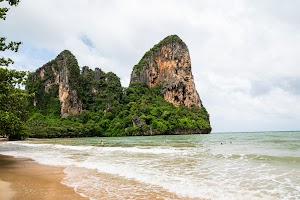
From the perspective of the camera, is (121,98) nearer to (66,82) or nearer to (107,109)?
(107,109)

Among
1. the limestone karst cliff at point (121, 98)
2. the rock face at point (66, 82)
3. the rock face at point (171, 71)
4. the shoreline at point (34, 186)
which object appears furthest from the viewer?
the rock face at point (171, 71)

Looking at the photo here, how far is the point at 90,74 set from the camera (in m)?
104

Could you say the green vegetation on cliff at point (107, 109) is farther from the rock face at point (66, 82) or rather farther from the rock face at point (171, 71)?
the rock face at point (171, 71)

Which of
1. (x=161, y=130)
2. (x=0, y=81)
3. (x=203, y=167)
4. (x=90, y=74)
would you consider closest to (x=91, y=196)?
(x=203, y=167)

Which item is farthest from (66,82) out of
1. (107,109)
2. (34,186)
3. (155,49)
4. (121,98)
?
(34,186)

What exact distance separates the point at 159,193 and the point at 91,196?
6.34 ft

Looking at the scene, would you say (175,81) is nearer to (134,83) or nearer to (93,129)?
(134,83)

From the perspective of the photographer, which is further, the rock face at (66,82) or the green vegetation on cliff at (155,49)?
the green vegetation on cliff at (155,49)

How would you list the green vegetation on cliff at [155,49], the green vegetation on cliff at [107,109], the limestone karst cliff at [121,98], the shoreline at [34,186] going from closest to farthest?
the shoreline at [34,186], the green vegetation on cliff at [107,109], the limestone karst cliff at [121,98], the green vegetation on cliff at [155,49]

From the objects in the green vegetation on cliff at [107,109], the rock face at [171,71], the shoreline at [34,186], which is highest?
the rock face at [171,71]

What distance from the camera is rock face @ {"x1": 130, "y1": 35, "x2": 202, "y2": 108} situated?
107 m

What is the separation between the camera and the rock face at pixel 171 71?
106875 mm

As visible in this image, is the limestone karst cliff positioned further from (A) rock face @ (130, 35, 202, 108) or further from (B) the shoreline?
(B) the shoreline

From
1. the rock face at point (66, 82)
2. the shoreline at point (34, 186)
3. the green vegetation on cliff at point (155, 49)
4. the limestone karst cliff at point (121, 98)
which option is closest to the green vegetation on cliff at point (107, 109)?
the limestone karst cliff at point (121, 98)
